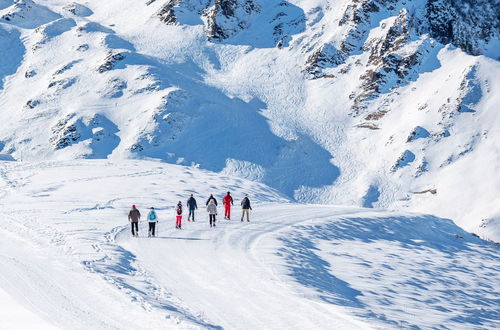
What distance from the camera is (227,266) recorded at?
21156 millimetres

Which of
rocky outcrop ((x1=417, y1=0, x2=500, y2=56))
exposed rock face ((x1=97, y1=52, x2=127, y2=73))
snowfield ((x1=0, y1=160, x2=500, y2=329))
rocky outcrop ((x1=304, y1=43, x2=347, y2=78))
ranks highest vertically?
rocky outcrop ((x1=417, y1=0, x2=500, y2=56))

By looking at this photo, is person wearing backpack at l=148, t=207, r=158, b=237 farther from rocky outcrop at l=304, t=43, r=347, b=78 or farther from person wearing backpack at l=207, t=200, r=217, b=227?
rocky outcrop at l=304, t=43, r=347, b=78

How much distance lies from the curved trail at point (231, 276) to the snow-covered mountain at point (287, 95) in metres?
34.8

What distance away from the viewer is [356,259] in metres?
26.5

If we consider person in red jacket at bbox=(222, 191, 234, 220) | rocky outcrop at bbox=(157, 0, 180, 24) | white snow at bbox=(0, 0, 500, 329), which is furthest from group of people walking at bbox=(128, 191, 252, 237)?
rocky outcrop at bbox=(157, 0, 180, 24)

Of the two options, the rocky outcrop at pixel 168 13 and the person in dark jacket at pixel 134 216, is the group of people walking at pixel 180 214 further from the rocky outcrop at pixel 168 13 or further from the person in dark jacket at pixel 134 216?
the rocky outcrop at pixel 168 13

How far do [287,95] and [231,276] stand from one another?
5902 cm

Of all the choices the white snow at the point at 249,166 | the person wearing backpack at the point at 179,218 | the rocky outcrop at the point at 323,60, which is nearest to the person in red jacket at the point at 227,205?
the white snow at the point at 249,166

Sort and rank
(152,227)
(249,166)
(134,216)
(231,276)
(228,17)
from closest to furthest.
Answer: (231,276) → (134,216) → (152,227) → (249,166) → (228,17)

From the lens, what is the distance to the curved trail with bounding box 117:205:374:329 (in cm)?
1633

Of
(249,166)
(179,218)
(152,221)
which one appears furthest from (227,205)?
(249,166)

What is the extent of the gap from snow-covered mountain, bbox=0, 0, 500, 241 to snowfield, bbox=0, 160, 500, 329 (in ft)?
77.1

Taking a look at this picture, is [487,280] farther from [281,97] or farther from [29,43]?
[29,43]

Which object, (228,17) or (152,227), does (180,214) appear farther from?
(228,17)
